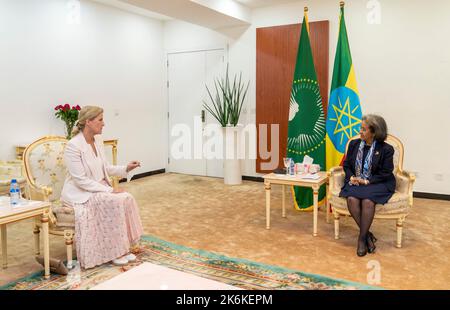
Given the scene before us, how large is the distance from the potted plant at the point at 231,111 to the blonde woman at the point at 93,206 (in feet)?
11.0

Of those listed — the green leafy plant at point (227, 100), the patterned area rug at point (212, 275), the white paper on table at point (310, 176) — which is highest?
the green leafy plant at point (227, 100)

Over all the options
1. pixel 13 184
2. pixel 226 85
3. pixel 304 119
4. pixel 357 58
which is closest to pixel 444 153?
pixel 357 58

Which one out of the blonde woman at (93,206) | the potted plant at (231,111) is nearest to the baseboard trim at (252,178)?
the potted plant at (231,111)

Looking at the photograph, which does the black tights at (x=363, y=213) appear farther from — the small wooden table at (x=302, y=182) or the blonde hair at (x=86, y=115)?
the blonde hair at (x=86, y=115)

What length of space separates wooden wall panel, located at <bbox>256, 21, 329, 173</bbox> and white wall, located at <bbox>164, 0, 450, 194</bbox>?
26 cm

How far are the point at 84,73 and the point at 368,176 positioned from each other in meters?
4.48

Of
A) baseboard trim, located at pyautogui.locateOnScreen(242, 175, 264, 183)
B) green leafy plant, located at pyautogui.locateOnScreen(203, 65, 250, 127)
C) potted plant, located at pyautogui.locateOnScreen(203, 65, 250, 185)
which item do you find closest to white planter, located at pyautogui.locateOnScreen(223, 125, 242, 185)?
potted plant, located at pyautogui.locateOnScreen(203, 65, 250, 185)

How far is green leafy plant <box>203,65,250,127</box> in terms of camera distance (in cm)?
657

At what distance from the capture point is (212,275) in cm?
301

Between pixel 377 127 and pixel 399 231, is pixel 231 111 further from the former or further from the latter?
pixel 399 231

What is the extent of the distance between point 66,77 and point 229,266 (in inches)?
160

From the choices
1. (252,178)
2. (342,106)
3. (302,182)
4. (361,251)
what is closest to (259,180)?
(252,178)

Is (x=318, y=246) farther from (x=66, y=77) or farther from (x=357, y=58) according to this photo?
(x=66, y=77)

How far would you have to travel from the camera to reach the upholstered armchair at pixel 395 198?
138 inches
